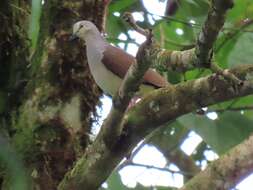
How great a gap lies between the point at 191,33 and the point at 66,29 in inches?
46.1

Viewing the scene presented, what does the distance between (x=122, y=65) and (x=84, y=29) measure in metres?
0.38

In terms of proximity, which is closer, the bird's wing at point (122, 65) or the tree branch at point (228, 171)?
the tree branch at point (228, 171)

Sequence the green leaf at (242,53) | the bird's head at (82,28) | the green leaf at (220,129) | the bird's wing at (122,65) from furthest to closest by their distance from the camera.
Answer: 1. the bird's wing at (122,65)
2. the bird's head at (82,28)
3. the green leaf at (220,129)
4. the green leaf at (242,53)

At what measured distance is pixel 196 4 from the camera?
369 centimetres

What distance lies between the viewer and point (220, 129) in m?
3.22

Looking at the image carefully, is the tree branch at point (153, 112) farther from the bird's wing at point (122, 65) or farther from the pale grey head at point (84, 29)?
the bird's wing at point (122, 65)

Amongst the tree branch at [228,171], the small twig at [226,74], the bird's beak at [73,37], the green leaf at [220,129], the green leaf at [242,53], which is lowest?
the green leaf at [220,129]

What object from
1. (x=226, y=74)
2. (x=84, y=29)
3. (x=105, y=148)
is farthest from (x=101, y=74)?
(x=226, y=74)

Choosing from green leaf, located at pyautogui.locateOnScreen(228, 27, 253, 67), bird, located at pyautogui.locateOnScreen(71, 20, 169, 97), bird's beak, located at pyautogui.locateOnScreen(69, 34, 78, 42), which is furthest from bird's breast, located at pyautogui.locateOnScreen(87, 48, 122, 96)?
green leaf, located at pyautogui.locateOnScreen(228, 27, 253, 67)

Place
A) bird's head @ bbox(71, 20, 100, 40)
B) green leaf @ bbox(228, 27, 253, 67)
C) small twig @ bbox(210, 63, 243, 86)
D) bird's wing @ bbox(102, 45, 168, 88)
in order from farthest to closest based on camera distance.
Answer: bird's wing @ bbox(102, 45, 168, 88), bird's head @ bbox(71, 20, 100, 40), green leaf @ bbox(228, 27, 253, 67), small twig @ bbox(210, 63, 243, 86)

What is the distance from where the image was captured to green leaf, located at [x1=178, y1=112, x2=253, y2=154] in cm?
320

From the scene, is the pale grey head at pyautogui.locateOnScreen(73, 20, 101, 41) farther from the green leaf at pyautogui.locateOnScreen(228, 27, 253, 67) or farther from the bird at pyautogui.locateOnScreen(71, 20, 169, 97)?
the green leaf at pyautogui.locateOnScreen(228, 27, 253, 67)

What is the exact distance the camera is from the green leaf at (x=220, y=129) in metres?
3.20

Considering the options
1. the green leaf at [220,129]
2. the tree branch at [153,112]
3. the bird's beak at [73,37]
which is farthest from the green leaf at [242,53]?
the bird's beak at [73,37]
